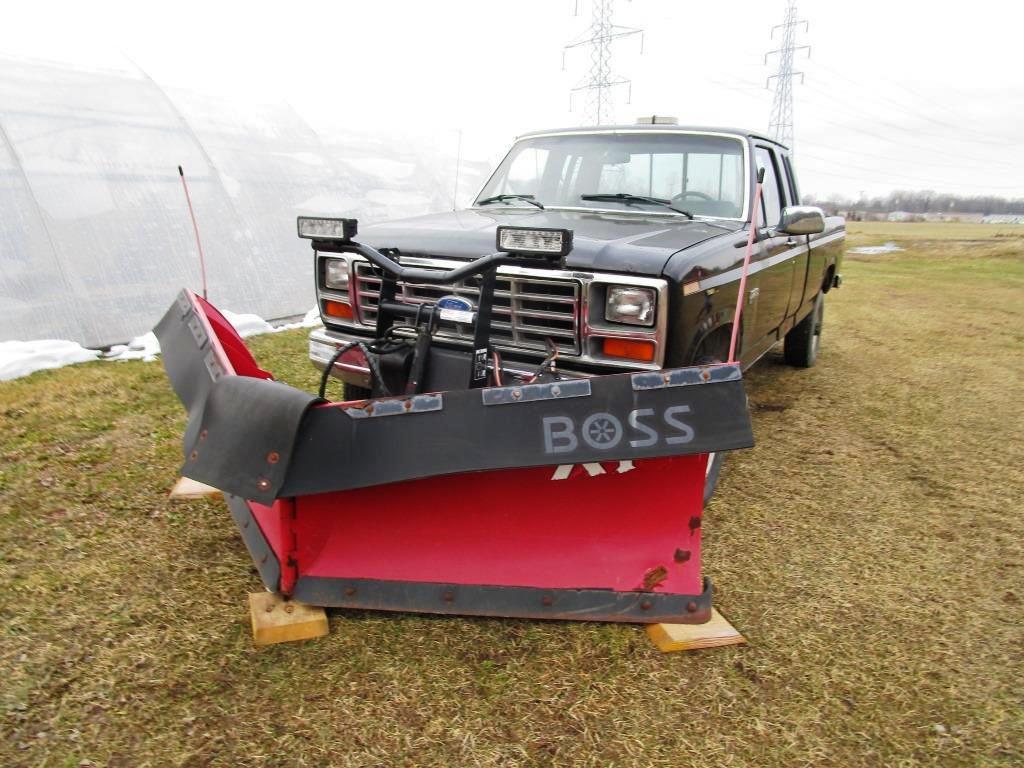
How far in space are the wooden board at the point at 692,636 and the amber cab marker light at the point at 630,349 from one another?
3.29 ft

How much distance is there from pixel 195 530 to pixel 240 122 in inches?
274

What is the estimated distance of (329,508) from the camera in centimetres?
235

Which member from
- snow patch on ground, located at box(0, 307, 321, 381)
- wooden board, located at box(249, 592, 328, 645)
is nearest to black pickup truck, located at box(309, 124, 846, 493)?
wooden board, located at box(249, 592, 328, 645)

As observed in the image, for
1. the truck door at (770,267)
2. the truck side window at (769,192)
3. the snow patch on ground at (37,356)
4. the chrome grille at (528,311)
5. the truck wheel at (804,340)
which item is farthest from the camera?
the truck wheel at (804,340)

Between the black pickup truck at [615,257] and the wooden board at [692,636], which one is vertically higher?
the black pickup truck at [615,257]

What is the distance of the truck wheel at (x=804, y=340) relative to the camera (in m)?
6.37

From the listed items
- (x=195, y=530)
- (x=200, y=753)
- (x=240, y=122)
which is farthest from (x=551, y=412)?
(x=240, y=122)

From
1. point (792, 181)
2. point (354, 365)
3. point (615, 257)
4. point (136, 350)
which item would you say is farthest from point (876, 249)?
point (354, 365)

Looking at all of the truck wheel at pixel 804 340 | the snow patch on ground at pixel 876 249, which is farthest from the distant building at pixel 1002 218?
the truck wheel at pixel 804 340

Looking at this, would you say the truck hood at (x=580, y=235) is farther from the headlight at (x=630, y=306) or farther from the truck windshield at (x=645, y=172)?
the truck windshield at (x=645, y=172)

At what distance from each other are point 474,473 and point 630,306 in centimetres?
92

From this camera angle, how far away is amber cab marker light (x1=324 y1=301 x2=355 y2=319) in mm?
3684

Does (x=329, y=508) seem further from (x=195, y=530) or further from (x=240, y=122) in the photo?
(x=240, y=122)

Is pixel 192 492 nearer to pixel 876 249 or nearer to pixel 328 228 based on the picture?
pixel 328 228
